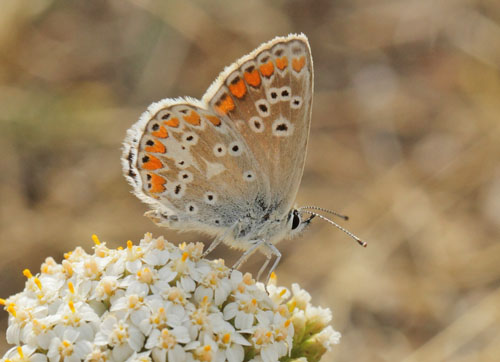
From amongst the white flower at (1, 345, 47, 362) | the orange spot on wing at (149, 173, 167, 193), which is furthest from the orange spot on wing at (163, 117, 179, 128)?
the white flower at (1, 345, 47, 362)


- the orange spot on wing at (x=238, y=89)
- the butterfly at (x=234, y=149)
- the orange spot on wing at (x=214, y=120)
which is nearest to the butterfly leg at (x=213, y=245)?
the butterfly at (x=234, y=149)

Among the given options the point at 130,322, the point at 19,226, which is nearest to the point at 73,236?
the point at 19,226

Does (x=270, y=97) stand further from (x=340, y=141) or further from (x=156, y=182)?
(x=340, y=141)

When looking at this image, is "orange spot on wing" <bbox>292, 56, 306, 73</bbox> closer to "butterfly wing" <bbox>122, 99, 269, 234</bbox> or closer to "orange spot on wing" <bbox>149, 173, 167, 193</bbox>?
"butterfly wing" <bbox>122, 99, 269, 234</bbox>

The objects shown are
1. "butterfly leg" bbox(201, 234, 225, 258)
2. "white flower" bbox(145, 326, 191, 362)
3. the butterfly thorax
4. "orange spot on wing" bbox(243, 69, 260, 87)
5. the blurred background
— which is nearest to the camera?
"white flower" bbox(145, 326, 191, 362)

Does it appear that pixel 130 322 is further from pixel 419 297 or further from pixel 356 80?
pixel 356 80

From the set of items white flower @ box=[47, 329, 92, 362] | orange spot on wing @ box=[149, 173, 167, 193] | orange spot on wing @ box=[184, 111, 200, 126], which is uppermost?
orange spot on wing @ box=[184, 111, 200, 126]
